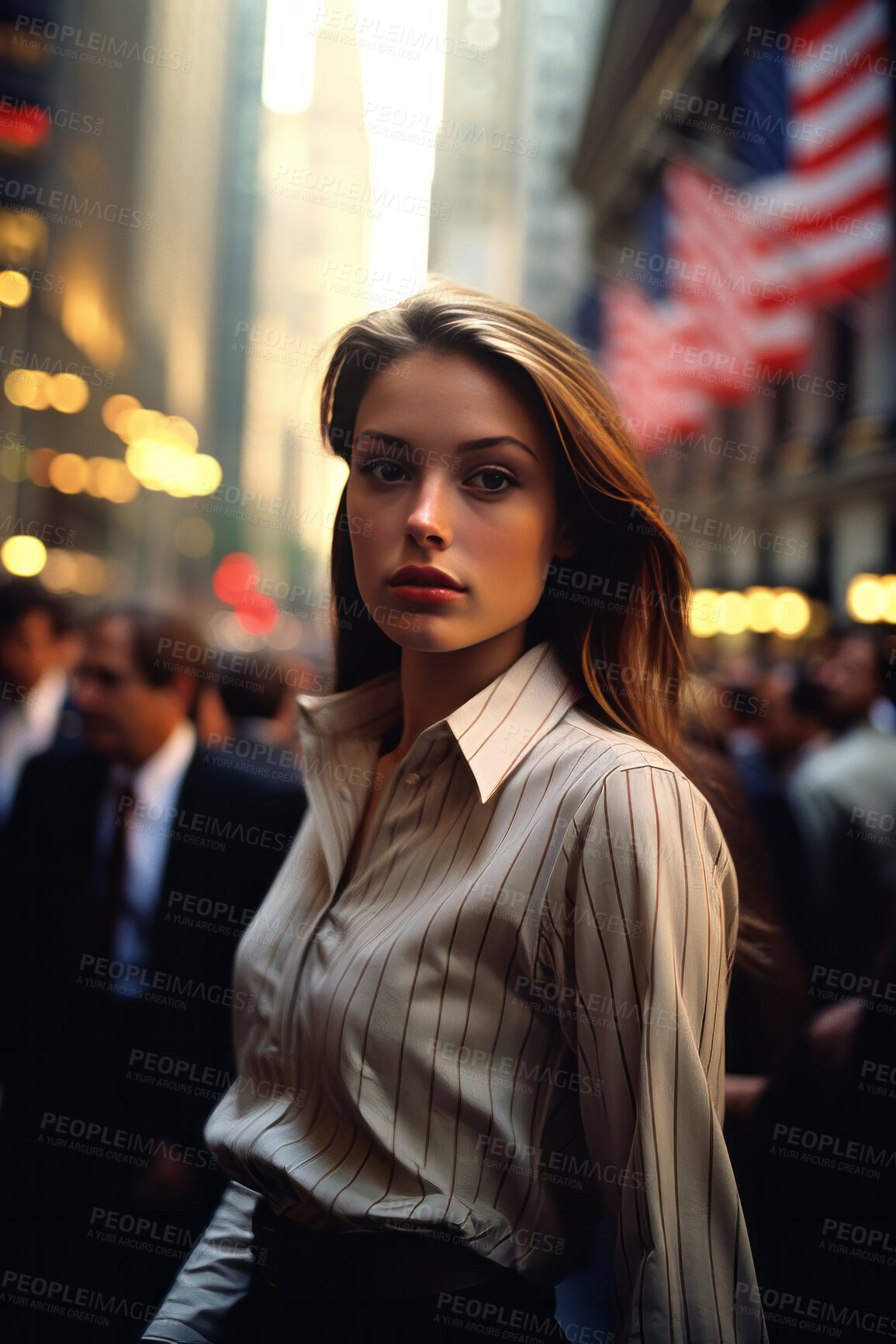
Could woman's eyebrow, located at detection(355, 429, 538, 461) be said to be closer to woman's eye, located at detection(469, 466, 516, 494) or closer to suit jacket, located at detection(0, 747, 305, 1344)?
woman's eye, located at detection(469, 466, 516, 494)

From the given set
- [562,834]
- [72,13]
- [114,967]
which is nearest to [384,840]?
[562,834]

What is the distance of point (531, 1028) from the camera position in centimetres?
136

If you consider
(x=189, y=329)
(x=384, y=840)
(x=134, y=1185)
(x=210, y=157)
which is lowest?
(x=134, y=1185)

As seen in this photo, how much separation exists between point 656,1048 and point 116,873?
2.89 meters

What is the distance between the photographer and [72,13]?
1603 cm

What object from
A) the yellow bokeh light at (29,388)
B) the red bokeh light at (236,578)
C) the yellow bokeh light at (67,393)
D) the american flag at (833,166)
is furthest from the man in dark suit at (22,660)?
the red bokeh light at (236,578)

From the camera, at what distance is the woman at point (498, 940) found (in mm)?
1258

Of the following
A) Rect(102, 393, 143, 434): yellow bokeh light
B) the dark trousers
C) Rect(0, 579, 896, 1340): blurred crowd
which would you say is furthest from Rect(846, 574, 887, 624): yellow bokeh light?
Rect(102, 393, 143, 434): yellow bokeh light

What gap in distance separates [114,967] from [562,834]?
107 inches

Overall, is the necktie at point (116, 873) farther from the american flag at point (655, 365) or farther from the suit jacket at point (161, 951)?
the american flag at point (655, 365)

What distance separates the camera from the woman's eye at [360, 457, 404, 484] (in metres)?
1.48

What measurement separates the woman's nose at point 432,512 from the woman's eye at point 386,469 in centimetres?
7

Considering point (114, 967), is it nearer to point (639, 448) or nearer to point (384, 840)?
point (384, 840)

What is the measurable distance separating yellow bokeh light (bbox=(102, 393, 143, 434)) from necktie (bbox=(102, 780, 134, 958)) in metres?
18.8
